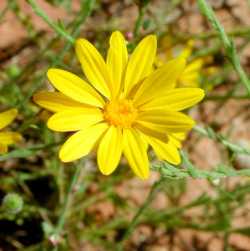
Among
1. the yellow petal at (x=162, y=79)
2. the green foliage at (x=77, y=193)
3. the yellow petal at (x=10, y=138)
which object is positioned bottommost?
the green foliage at (x=77, y=193)

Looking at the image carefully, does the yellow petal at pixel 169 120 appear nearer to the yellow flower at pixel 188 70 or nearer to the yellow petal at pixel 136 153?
the yellow petal at pixel 136 153

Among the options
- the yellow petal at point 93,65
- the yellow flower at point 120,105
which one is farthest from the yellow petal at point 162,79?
the yellow petal at point 93,65

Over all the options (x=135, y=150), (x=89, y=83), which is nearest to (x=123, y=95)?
(x=89, y=83)

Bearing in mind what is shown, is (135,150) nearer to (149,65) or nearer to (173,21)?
(149,65)

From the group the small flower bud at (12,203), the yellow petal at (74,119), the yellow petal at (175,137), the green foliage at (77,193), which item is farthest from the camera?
the green foliage at (77,193)

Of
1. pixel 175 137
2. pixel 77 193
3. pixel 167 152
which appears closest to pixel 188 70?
pixel 77 193

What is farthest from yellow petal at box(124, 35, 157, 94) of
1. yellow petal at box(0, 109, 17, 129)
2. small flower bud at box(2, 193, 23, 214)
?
small flower bud at box(2, 193, 23, 214)
